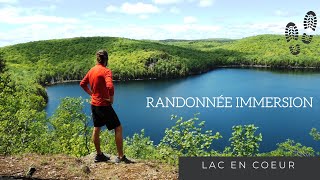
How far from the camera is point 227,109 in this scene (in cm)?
7288

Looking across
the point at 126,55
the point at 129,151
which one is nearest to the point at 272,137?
the point at 129,151

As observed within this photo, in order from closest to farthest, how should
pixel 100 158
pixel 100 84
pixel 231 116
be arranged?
pixel 100 84 < pixel 100 158 < pixel 231 116

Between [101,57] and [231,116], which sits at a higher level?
[101,57]

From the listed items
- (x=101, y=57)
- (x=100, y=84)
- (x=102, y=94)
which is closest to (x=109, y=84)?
(x=100, y=84)

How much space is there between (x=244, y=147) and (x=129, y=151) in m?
12.5

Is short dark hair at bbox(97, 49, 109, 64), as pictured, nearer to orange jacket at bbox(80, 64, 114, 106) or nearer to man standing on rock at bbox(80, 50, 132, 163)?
man standing on rock at bbox(80, 50, 132, 163)

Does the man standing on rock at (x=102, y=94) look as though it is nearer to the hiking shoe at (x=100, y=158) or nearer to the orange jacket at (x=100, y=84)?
the orange jacket at (x=100, y=84)

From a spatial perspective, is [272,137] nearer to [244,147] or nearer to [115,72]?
[244,147]

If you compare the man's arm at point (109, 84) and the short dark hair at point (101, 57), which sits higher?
the short dark hair at point (101, 57)

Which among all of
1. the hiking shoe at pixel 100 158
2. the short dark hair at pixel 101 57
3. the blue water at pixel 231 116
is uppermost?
the short dark hair at pixel 101 57

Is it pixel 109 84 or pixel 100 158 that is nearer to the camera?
pixel 109 84

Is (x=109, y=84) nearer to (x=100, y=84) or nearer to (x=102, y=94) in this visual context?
(x=100, y=84)

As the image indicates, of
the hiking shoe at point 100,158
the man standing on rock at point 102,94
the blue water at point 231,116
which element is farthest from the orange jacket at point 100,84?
the blue water at point 231,116


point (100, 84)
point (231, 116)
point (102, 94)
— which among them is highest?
point (100, 84)
